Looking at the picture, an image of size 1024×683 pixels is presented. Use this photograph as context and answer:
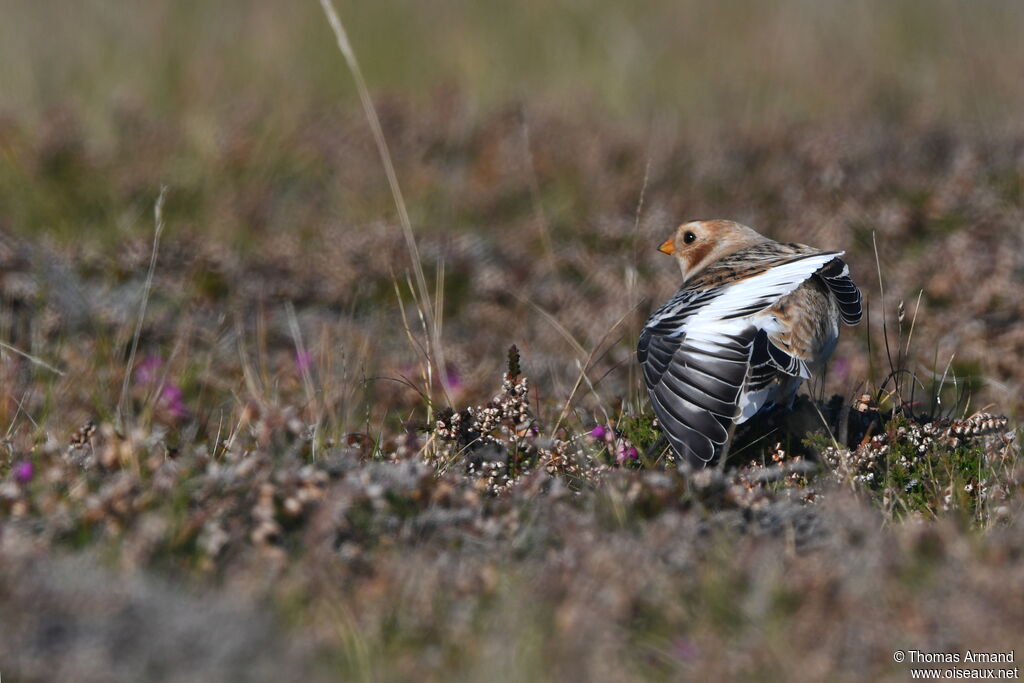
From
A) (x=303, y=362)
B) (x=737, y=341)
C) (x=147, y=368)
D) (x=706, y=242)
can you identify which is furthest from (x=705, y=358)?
(x=147, y=368)

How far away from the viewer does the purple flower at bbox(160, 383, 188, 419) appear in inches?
189

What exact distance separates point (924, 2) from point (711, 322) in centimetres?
843

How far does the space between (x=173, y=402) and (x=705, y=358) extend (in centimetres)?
215

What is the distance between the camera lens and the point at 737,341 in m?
3.72

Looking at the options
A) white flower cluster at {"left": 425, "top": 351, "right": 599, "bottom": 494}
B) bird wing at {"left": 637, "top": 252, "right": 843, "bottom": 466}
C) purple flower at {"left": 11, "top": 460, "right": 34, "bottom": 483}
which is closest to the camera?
purple flower at {"left": 11, "top": 460, "right": 34, "bottom": 483}

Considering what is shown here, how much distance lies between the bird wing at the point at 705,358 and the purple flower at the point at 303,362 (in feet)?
4.74

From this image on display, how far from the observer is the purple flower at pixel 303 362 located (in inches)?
190

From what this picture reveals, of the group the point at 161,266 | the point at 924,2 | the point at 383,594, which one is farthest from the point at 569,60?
the point at 383,594

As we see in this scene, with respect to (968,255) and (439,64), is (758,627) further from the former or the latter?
(439,64)

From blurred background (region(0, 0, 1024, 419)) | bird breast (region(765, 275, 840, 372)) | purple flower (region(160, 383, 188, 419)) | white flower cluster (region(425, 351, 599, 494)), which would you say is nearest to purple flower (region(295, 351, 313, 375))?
blurred background (region(0, 0, 1024, 419))

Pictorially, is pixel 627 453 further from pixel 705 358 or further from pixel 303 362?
pixel 303 362

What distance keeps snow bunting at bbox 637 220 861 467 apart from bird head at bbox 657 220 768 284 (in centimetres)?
50

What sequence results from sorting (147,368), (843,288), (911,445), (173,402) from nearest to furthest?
(911,445) → (843,288) → (173,402) → (147,368)

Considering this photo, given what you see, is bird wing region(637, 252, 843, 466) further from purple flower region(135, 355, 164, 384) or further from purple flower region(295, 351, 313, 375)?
purple flower region(135, 355, 164, 384)
